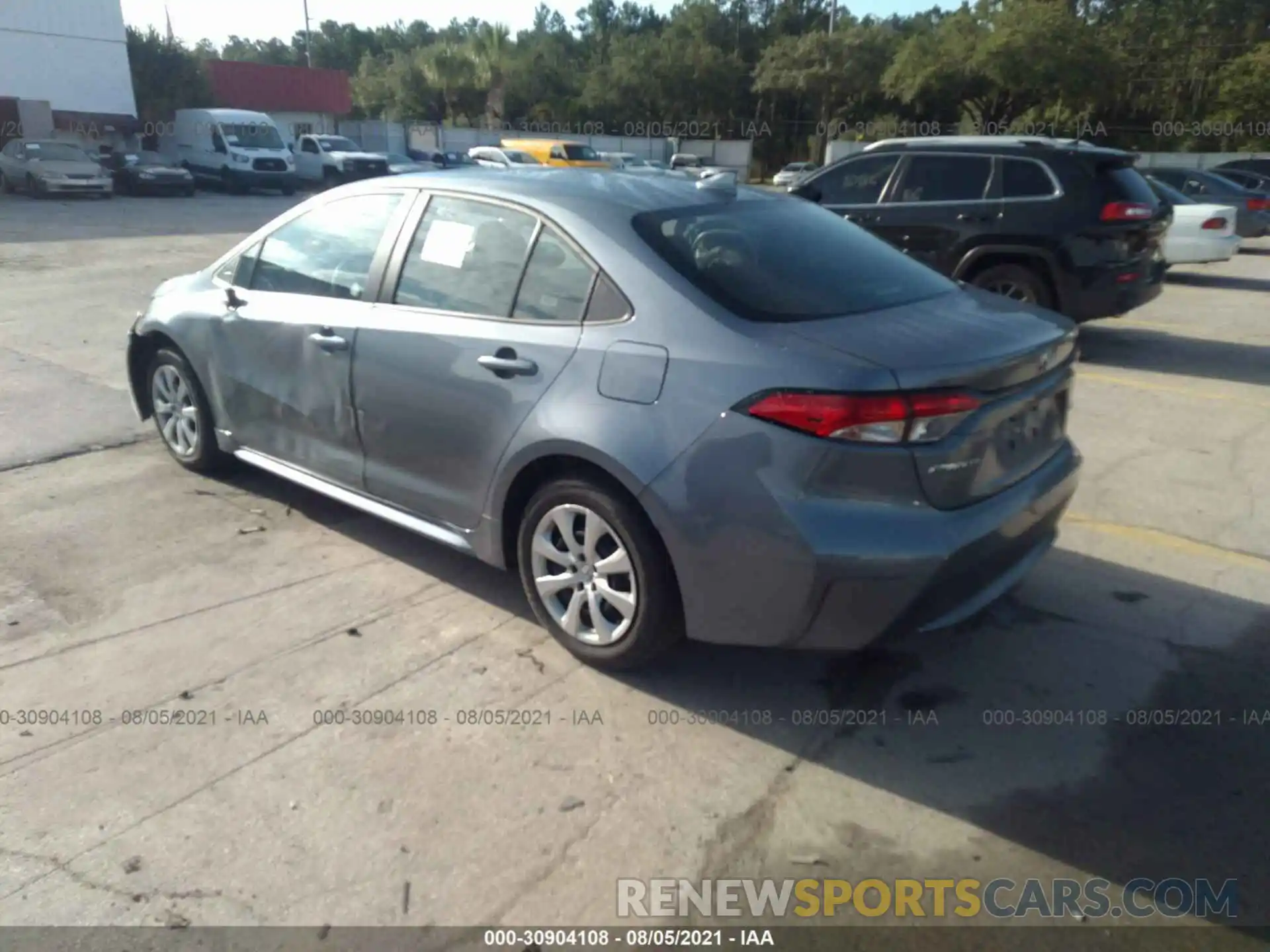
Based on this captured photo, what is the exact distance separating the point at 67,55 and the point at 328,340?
121ft

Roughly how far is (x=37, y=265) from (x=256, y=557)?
456 inches

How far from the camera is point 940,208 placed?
9039 millimetres

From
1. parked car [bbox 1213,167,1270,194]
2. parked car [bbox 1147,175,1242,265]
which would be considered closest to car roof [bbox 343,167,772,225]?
parked car [bbox 1147,175,1242,265]

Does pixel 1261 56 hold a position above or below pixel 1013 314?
above

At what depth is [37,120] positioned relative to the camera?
33000mm

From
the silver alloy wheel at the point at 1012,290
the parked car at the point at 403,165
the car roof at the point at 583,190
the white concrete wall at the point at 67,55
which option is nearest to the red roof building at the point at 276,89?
the white concrete wall at the point at 67,55

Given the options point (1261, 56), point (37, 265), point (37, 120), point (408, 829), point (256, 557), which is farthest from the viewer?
point (1261, 56)

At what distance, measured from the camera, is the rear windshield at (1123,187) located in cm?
835

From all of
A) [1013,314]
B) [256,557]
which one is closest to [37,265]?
[256,557]

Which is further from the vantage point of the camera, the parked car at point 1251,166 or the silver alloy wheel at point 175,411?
the parked car at point 1251,166

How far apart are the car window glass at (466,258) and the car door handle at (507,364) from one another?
7.0 inches

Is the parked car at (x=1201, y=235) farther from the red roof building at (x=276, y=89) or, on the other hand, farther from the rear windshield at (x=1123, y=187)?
the red roof building at (x=276, y=89)

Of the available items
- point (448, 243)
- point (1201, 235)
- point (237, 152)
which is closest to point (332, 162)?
point (237, 152)

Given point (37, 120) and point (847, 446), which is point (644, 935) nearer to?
point (847, 446)
